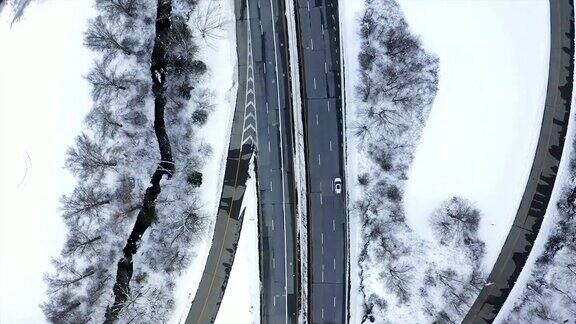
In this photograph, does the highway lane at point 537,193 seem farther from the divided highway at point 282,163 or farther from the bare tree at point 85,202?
the bare tree at point 85,202

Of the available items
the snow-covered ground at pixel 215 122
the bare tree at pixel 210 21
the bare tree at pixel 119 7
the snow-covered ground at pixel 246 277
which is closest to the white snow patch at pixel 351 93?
the snow-covered ground at pixel 246 277

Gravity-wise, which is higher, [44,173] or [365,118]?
[365,118]

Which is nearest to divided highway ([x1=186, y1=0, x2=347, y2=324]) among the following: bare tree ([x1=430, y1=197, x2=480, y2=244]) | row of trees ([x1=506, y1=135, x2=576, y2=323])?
bare tree ([x1=430, y1=197, x2=480, y2=244])

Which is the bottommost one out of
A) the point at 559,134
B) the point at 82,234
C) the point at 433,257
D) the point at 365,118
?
the point at 433,257

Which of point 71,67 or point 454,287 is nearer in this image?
point 454,287

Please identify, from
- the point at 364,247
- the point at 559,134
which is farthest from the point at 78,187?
the point at 559,134

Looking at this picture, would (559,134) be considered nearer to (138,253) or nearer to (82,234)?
(138,253)

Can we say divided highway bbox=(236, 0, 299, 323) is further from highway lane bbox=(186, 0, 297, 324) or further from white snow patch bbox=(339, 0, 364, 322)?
white snow patch bbox=(339, 0, 364, 322)
